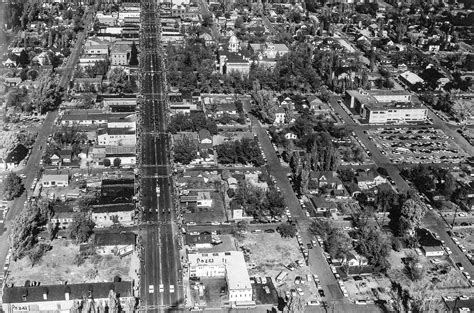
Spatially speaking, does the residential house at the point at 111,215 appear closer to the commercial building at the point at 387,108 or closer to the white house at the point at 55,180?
the white house at the point at 55,180

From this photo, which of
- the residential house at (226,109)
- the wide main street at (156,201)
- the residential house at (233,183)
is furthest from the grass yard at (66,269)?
the residential house at (226,109)

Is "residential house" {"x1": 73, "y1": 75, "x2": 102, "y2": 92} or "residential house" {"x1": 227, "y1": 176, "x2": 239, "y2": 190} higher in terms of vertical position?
"residential house" {"x1": 73, "y1": 75, "x2": 102, "y2": 92}

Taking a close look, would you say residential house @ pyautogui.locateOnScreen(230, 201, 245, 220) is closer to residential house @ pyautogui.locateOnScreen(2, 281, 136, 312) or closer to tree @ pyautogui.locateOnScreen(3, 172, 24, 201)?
residential house @ pyautogui.locateOnScreen(2, 281, 136, 312)

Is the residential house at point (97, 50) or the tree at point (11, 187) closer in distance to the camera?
the tree at point (11, 187)

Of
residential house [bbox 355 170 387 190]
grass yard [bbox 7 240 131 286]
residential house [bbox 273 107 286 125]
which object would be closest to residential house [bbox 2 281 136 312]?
grass yard [bbox 7 240 131 286]

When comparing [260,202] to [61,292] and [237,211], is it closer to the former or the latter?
[237,211]

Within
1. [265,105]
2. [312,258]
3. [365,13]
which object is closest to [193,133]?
[265,105]
